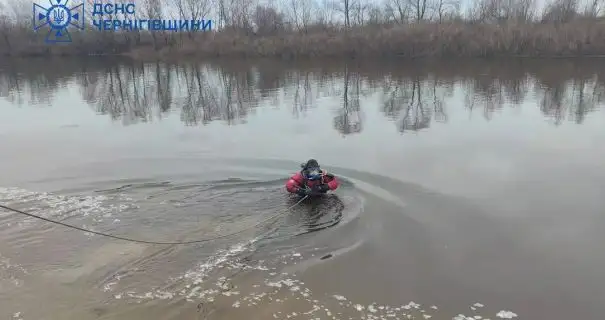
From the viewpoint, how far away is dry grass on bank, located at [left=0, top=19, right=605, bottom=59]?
4672 centimetres

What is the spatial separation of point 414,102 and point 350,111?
3.76 metres

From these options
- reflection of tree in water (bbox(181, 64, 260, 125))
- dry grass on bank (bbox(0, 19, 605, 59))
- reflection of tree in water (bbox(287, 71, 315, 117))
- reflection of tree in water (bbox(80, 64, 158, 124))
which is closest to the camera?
reflection of tree in water (bbox(181, 64, 260, 125))

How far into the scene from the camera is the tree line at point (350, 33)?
47969 mm

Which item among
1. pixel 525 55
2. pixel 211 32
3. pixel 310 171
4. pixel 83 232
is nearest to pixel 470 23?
pixel 525 55

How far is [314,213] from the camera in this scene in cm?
1109

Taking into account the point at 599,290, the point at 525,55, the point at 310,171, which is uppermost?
the point at 525,55

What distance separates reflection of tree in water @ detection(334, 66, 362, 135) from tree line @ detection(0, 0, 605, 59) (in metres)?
20.4

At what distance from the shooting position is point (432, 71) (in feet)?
130

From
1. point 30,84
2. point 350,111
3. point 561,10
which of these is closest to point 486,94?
point 350,111

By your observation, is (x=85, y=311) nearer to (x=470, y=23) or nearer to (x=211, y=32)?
(x=470, y=23)

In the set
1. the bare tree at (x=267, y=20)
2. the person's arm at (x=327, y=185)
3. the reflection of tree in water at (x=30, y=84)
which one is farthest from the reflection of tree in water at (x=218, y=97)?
the bare tree at (x=267, y=20)

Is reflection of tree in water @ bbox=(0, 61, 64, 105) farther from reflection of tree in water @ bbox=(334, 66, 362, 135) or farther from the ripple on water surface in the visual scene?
the ripple on water surface

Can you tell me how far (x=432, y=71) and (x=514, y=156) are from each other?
25.5 metres

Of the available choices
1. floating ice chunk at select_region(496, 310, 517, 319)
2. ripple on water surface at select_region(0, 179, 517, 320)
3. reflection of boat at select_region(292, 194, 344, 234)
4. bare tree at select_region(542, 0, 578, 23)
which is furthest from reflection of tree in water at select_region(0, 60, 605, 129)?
bare tree at select_region(542, 0, 578, 23)
